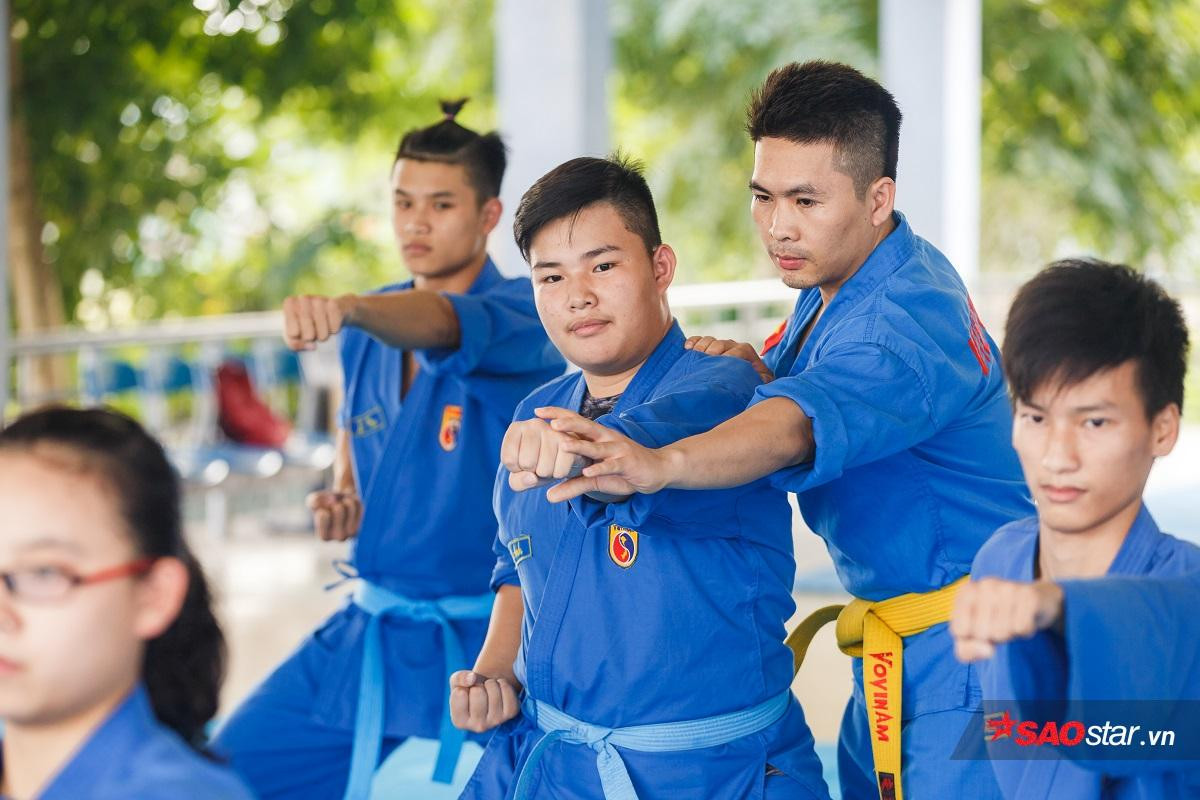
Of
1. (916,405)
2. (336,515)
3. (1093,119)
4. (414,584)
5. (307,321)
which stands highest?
(1093,119)

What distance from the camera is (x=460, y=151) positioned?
2834 millimetres

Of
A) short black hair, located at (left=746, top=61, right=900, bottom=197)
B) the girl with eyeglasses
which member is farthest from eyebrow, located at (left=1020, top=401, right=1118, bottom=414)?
the girl with eyeglasses

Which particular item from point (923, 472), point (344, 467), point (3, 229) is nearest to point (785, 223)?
point (923, 472)

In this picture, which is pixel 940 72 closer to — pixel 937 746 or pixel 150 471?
pixel 937 746

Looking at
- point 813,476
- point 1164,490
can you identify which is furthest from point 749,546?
point 1164,490

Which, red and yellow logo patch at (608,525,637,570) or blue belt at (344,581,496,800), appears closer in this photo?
red and yellow logo patch at (608,525,637,570)

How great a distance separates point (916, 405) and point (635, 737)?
57cm

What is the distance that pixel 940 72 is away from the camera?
7.18 m

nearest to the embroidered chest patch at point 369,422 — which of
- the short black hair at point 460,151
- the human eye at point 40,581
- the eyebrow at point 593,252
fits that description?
the short black hair at point 460,151

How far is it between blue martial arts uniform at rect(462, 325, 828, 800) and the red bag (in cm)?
500

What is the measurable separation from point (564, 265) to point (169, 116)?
426 inches

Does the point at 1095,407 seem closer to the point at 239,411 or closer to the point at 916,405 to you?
the point at 916,405

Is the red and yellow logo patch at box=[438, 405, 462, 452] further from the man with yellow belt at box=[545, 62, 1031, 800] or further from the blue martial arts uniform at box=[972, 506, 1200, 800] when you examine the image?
the blue martial arts uniform at box=[972, 506, 1200, 800]

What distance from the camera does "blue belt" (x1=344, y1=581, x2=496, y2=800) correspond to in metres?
2.61
